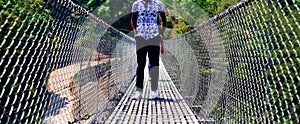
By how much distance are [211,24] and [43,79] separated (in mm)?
1732

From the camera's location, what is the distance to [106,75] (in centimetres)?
388

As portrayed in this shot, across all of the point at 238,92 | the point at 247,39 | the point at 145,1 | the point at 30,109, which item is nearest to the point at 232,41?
the point at 247,39

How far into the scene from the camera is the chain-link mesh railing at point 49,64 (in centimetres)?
173

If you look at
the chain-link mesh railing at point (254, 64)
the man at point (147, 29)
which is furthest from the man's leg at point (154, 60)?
the chain-link mesh railing at point (254, 64)

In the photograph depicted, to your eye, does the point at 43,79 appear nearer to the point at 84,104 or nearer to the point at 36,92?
the point at 36,92

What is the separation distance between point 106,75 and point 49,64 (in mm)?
1876

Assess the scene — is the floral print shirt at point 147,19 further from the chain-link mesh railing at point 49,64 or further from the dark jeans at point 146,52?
the chain-link mesh railing at point 49,64

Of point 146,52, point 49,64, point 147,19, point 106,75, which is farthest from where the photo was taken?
point 106,75

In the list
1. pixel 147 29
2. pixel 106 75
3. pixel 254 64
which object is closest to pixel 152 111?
pixel 147 29

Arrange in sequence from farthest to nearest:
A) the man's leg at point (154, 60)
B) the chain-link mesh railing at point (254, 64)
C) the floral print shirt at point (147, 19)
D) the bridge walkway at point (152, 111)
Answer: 1. the man's leg at point (154, 60)
2. the floral print shirt at point (147, 19)
3. the bridge walkway at point (152, 111)
4. the chain-link mesh railing at point (254, 64)

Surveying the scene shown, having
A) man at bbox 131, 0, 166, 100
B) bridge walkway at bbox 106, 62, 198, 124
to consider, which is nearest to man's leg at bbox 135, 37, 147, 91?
man at bbox 131, 0, 166, 100

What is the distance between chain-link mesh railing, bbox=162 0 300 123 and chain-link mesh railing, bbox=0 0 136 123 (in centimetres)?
86

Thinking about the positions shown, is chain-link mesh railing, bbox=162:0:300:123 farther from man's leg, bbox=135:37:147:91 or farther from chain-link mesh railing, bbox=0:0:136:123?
chain-link mesh railing, bbox=0:0:136:123

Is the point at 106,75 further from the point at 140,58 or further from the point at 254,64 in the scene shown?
the point at 254,64
